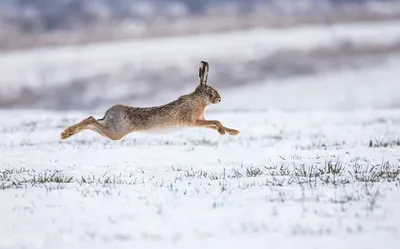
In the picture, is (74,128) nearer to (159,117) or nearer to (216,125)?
(159,117)

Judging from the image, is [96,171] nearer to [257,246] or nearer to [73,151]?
[73,151]

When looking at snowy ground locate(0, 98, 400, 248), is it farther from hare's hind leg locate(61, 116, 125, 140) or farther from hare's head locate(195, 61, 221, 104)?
hare's head locate(195, 61, 221, 104)

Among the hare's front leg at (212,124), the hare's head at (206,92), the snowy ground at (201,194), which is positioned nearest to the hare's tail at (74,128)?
the snowy ground at (201,194)

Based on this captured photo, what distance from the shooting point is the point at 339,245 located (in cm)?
598

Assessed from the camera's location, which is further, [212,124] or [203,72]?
[203,72]

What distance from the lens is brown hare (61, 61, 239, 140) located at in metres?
10.7

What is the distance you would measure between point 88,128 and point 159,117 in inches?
51.3

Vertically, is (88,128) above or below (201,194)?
above

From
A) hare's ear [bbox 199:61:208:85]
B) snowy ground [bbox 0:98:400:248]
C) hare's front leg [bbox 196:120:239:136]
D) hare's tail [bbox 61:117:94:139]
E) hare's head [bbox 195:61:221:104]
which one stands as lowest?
snowy ground [bbox 0:98:400:248]

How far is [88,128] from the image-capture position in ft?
34.6

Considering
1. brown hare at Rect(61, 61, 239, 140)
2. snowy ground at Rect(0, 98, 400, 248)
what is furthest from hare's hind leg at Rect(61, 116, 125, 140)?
snowy ground at Rect(0, 98, 400, 248)

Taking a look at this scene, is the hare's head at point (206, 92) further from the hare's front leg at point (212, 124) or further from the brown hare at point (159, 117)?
the hare's front leg at point (212, 124)

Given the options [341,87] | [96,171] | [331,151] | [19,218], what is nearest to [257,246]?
[19,218]

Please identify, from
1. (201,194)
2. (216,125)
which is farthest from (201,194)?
(216,125)
